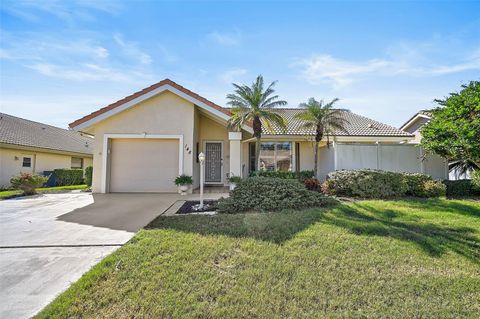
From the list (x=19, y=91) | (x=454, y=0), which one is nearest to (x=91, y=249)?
(x=19, y=91)

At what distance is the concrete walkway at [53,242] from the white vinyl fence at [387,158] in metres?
9.45

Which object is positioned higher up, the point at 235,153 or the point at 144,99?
the point at 144,99

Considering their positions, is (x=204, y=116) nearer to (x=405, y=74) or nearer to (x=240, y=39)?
(x=240, y=39)

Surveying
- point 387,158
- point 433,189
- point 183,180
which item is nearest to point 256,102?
point 183,180

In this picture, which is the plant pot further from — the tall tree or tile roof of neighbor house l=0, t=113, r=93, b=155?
the tall tree

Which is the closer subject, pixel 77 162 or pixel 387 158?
pixel 387 158

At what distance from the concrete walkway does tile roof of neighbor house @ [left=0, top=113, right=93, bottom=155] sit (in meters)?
11.7

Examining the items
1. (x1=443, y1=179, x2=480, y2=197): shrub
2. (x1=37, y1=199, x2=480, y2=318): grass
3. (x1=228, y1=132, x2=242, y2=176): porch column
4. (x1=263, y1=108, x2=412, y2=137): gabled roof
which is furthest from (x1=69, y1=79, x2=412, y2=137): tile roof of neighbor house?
(x1=37, y1=199, x2=480, y2=318): grass

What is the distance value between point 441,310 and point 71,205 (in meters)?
11.9

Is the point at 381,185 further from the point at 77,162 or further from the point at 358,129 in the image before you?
the point at 77,162

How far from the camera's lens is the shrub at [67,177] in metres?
20.6

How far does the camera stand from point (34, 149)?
19281 millimetres

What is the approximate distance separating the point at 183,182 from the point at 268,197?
5367 millimetres

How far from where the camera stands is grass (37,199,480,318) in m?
3.13
